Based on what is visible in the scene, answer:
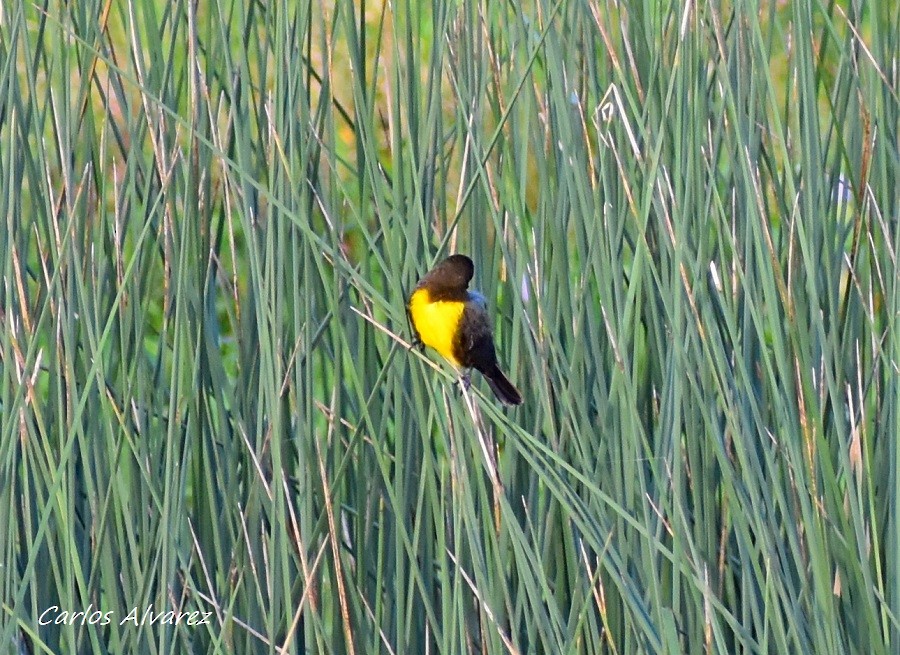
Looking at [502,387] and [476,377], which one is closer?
[502,387]

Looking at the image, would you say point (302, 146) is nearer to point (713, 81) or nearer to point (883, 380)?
point (713, 81)

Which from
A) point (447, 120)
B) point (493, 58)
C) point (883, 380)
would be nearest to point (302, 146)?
point (493, 58)

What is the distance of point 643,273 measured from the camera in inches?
52.4

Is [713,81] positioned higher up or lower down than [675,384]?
higher up

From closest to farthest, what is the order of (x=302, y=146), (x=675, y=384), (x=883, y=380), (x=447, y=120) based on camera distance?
1. (x=675, y=384)
2. (x=302, y=146)
3. (x=883, y=380)
4. (x=447, y=120)

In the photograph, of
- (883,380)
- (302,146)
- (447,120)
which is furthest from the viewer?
(447,120)

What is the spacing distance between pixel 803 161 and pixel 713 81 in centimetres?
26

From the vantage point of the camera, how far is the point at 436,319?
144 cm
